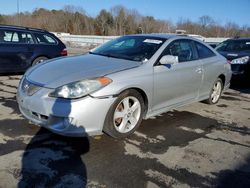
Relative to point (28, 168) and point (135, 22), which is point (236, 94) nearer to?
point (28, 168)

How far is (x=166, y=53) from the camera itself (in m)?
4.99

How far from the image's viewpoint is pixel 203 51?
609 centimetres

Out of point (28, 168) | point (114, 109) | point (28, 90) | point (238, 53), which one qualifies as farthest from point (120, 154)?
point (238, 53)

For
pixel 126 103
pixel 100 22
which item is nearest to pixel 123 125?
pixel 126 103

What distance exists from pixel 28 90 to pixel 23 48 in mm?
5360

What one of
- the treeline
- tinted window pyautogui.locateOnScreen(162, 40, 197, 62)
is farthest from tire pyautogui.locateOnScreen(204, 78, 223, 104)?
the treeline

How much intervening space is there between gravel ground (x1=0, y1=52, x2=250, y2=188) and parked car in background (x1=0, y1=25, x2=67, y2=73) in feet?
12.5

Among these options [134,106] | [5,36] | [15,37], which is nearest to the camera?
[134,106]

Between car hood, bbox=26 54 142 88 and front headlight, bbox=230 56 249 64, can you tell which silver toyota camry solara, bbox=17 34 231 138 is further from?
front headlight, bbox=230 56 249 64

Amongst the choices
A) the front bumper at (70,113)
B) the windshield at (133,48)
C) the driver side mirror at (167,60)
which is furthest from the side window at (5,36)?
the driver side mirror at (167,60)

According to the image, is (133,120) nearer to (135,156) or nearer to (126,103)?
(126,103)

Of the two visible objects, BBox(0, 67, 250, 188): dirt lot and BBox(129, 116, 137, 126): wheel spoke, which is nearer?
BBox(0, 67, 250, 188): dirt lot

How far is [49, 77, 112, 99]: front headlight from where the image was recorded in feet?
12.4

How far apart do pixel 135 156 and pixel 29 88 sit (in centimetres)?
167
